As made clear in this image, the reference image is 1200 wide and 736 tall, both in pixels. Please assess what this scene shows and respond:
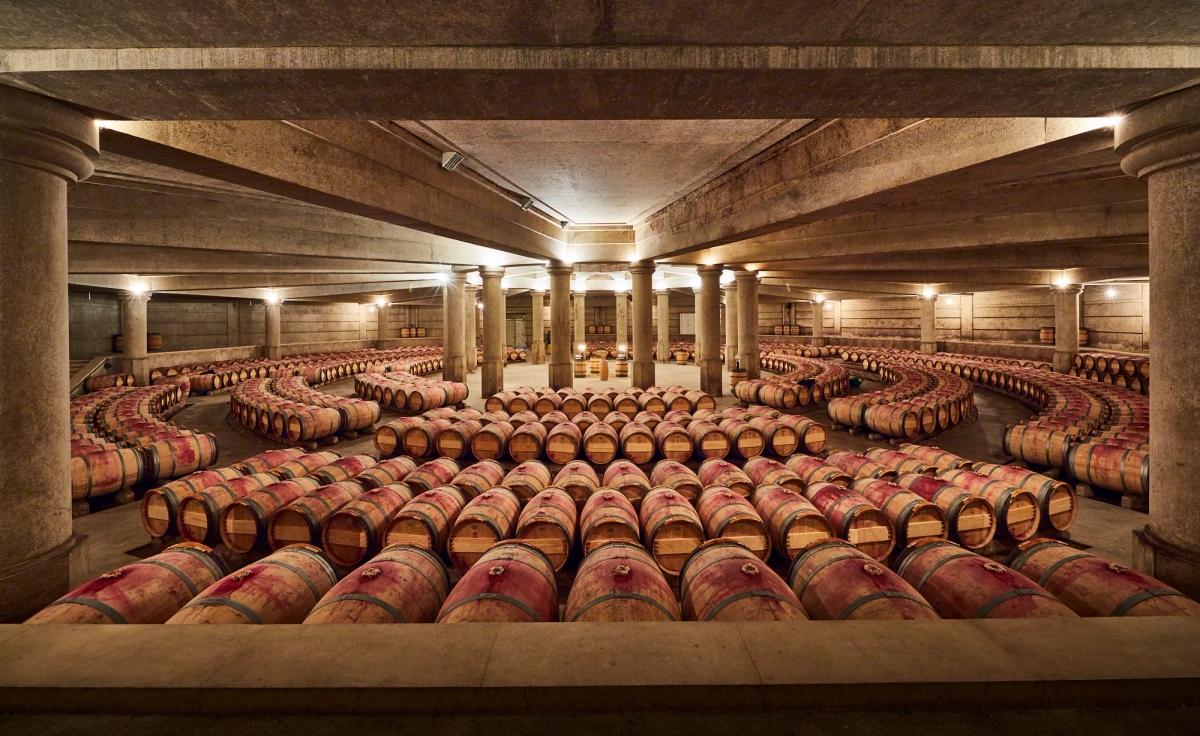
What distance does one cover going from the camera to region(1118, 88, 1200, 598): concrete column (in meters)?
3.60

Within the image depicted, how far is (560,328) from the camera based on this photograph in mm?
A: 15070

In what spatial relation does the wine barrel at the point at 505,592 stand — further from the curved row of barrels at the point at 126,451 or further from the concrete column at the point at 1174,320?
the curved row of barrels at the point at 126,451

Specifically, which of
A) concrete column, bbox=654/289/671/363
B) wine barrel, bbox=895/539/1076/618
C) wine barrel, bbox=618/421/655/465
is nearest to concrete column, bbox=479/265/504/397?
wine barrel, bbox=618/421/655/465

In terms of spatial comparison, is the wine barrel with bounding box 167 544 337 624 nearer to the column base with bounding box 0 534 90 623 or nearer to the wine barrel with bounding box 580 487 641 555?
the column base with bounding box 0 534 90 623

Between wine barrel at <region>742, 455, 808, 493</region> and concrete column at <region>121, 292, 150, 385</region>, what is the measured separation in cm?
2049

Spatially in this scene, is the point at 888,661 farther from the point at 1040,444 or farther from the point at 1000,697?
the point at 1040,444

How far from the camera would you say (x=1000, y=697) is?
2.32 meters

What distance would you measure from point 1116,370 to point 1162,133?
17.9m

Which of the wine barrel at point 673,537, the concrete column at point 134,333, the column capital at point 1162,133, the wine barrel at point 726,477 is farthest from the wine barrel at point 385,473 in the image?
the concrete column at point 134,333

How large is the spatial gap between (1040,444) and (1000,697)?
7.37 metres

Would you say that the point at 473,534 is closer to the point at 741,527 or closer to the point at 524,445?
the point at 741,527

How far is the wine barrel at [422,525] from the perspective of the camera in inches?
178

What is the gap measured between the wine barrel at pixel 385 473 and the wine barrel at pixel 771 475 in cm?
394

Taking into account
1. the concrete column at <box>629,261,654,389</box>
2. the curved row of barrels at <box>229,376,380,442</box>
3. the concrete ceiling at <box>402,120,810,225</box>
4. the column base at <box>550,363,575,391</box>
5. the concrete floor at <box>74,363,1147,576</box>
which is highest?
the concrete ceiling at <box>402,120,810,225</box>
